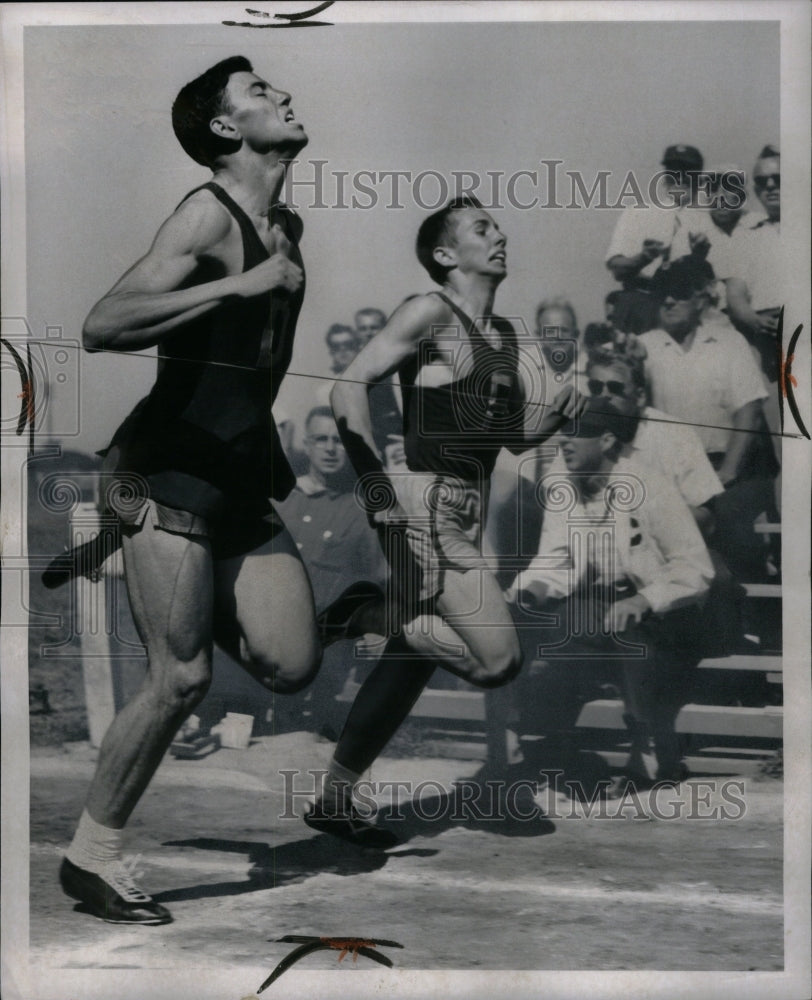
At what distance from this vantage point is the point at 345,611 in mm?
4582

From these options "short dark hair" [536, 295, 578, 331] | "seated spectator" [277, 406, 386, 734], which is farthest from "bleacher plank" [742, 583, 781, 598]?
"seated spectator" [277, 406, 386, 734]

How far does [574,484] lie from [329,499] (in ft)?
2.72

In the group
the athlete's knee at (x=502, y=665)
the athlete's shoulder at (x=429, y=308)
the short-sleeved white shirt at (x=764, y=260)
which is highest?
the short-sleeved white shirt at (x=764, y=260)

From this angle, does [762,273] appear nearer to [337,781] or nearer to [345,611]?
[345,611]

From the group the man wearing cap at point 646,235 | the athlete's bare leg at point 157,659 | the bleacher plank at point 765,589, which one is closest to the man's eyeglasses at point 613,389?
the man wearing cap at point 646,235

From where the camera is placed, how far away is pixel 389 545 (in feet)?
15.0

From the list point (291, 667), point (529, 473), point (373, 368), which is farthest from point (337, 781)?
point (373, 368)

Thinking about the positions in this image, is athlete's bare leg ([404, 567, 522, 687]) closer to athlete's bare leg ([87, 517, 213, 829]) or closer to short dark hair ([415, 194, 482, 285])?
athlete's bare leg ([87, 517, 213, 829])

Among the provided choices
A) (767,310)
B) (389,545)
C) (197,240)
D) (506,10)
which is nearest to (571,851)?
(389,545)

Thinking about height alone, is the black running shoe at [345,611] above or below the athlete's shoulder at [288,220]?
below

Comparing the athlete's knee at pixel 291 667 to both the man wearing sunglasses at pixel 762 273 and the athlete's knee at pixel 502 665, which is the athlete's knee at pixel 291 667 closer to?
the athlete's knee at pixel 502 665

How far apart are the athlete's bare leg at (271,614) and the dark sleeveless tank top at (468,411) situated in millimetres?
557

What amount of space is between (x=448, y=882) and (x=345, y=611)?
981 mm

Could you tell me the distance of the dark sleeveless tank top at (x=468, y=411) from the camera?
4.56 m
